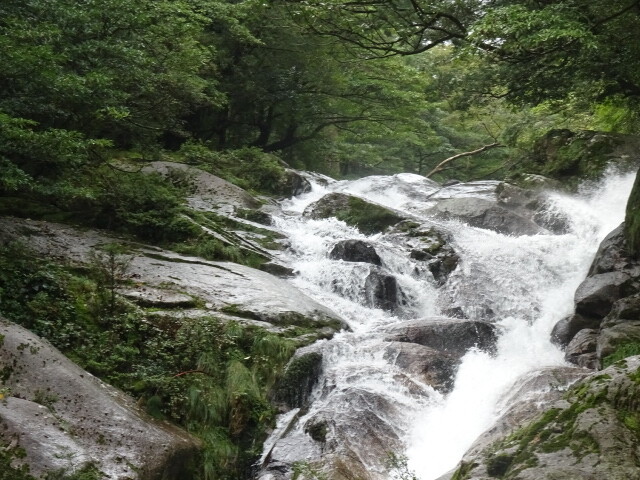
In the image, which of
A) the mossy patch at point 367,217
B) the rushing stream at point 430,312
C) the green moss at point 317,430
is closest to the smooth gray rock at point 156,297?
the rushing stream at point 430,312

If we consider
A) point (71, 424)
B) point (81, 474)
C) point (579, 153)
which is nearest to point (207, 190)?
point (71, 424)

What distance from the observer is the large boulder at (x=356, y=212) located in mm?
15508

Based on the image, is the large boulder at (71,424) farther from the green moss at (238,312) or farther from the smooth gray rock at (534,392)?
the smooth gray rock at (534,392)

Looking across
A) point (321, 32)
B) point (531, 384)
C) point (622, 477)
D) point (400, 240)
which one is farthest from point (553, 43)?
point (622, 477)

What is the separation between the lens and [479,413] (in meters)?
7.70

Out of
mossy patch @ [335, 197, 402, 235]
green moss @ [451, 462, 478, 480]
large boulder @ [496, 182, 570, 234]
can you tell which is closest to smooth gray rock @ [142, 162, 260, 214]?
mossy patch @ [335, 197, 402, 235]

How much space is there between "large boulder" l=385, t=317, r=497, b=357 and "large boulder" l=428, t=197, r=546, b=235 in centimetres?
661

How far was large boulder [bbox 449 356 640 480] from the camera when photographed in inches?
142

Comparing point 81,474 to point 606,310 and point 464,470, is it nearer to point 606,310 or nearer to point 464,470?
point 464,470

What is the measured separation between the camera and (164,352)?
7480mm

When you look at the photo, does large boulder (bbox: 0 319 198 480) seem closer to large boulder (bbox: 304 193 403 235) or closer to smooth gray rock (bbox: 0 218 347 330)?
smooth gray rock (bbox: 0 218 347 330)

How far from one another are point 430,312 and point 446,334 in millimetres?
2485

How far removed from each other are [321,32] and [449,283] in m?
5.99

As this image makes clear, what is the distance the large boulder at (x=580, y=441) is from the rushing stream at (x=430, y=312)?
248cm
